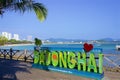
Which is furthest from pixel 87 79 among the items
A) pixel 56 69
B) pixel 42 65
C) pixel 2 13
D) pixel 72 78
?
pixel 2 13

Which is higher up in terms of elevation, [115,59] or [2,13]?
[2,13]

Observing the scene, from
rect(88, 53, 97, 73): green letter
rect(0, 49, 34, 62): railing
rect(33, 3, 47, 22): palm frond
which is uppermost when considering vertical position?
rect(33, 3, 47, 22): palm frond

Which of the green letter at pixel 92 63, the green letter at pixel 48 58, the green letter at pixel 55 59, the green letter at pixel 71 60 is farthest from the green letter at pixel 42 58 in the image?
the green letter at pixel 92 63

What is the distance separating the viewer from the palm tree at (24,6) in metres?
12.5

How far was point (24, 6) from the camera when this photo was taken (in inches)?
528

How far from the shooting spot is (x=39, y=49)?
19.3 m

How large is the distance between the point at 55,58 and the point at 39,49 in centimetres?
212

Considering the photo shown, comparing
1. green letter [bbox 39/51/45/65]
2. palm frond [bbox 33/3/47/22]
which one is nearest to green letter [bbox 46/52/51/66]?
green letter [bbox 39/51/45/65]

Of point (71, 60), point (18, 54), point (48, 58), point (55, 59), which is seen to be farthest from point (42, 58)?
point (18, 54)

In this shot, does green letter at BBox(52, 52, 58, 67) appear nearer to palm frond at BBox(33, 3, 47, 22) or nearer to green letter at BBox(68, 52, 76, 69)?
green letter at BBox(68, 52, 76, 69)

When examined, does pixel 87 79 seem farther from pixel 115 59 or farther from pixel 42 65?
pixel 115 59

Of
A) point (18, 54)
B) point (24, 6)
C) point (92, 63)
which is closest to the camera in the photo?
point (24, 6)

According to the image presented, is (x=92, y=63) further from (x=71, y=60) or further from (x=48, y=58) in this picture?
(x=48, y=58)

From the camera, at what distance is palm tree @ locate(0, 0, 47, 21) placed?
12477 millimetres
